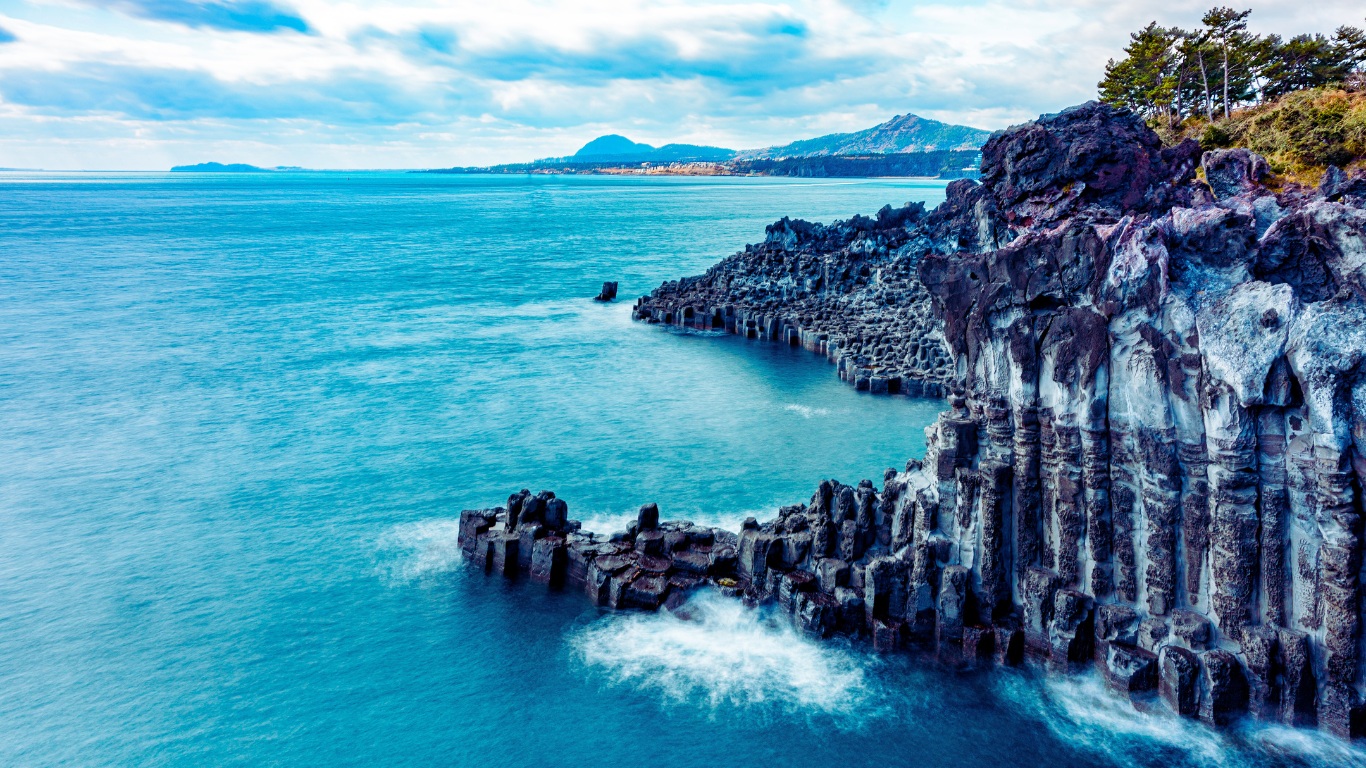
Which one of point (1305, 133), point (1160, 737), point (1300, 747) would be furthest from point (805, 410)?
point (1305, 133)

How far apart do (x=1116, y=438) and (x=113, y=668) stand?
1047 inches

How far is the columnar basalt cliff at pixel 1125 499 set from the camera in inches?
700

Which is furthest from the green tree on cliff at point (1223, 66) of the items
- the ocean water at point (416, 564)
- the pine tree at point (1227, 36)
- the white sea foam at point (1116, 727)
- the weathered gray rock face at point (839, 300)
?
the white sea foam at point (1116, 727)

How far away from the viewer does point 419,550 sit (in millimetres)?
30609

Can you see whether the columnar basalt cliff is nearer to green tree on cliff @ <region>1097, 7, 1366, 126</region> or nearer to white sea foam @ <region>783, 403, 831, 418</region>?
white sea foam @ <region>783, 403, 831, 418</region>

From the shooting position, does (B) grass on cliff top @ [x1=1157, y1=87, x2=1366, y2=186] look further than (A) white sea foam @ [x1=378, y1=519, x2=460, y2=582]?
Yes

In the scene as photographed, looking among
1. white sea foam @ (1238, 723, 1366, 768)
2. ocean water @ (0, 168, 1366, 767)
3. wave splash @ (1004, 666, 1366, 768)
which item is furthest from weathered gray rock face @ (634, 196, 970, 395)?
white sea foam @ (1238, 723, 1366, 768)

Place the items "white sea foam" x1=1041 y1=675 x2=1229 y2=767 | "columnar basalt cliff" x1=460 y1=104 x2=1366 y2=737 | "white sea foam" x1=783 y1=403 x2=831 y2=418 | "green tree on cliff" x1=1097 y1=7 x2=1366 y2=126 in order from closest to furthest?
1. "columnar basalt cliff" x1=460 y1=104 x2=1366 y2=737
2. "white sea foam" x1=1041 y1=675 x2=1229 y2=767
3. "white sea foam" x1=783 y1=403 x2=831 y2=418
4. "green tree on cliff" x1=1097 y1=7 x2=1366 y2=126

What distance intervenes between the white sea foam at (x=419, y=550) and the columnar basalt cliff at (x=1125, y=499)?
2.05m

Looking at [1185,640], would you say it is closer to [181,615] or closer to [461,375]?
[181,615]

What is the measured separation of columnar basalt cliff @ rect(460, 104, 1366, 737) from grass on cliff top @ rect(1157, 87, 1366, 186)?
3282cm

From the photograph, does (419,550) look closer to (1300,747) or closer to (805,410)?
(805,410)

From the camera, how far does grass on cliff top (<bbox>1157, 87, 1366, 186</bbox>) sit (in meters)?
51.5

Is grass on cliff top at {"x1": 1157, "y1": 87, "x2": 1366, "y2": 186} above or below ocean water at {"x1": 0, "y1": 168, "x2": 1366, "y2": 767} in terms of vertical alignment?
above
